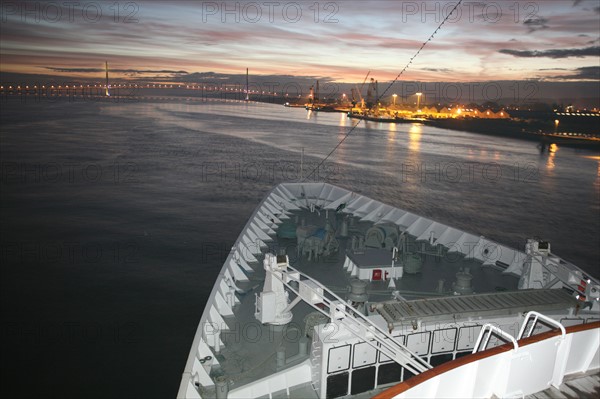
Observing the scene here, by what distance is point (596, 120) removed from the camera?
12556 centimetres

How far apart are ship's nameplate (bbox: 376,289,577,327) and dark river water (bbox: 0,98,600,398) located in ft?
31.9

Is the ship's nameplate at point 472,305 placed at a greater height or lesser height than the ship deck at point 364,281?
greater

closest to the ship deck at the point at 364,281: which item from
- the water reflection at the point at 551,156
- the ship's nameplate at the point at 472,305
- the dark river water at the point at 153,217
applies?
the ship's nameplate at the point at 472,305

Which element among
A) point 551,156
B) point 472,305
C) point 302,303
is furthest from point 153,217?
point 551,156

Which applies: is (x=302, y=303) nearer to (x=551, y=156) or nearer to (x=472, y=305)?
(x=472, y=305)

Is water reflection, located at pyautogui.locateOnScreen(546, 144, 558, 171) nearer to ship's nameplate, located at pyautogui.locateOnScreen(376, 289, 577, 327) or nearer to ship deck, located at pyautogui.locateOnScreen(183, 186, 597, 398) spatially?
ship deck, located at pyautogui.locateOnScreen(183, 186, 597, 398)

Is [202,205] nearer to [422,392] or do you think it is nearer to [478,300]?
[478,300]

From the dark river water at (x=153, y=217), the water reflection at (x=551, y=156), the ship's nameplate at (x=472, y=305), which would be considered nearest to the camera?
the ship's nameplate at (x=472, y=305)

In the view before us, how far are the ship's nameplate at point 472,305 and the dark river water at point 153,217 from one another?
31.9 ft

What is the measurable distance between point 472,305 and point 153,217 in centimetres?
2956

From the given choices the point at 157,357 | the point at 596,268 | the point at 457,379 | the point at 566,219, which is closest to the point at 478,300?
the point at 457,379

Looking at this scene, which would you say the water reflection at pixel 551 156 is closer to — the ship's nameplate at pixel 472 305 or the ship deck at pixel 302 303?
the ship deck at pixel 302 303

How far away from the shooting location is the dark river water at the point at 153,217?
1556cm

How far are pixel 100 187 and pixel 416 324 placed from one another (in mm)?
41999
